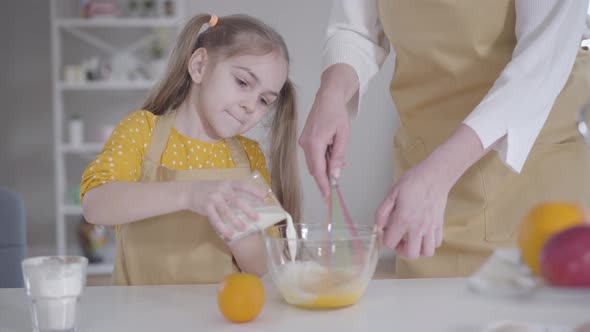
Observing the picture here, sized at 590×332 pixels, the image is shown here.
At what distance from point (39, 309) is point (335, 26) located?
32.3 inches

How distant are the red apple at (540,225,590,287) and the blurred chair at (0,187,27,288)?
126 cm

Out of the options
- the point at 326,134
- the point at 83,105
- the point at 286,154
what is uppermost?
the point at 326,134

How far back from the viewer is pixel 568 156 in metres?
1.22

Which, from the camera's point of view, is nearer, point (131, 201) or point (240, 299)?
point (240, 299)

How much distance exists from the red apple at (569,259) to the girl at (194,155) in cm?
85

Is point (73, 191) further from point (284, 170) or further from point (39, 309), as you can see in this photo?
point (39, 309)

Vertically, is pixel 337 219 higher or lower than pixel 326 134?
lower

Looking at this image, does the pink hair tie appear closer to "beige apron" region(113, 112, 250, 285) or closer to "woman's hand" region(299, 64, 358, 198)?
"beige apron" region(113, 112, 250, 285)

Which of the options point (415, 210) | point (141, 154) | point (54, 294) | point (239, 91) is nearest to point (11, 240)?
point (141, 154)

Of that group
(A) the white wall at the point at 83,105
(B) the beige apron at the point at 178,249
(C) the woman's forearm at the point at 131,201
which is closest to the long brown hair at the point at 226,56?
(B) the beige apron at the point at 178,249

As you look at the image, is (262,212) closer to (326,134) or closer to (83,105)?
(326,134)

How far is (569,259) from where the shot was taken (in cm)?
31

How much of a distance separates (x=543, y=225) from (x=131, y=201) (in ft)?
3.28

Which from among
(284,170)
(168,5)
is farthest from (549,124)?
(168,5)
